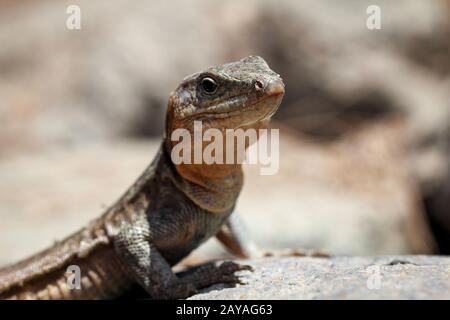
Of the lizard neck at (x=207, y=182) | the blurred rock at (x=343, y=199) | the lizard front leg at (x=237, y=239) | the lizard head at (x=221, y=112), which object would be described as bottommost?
the blurred rock at (x=343, y=199)

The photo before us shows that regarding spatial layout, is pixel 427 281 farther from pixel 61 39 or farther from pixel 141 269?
pixel 61 39

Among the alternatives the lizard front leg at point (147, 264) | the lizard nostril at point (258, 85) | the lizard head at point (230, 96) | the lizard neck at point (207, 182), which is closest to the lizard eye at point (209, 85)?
the lizard head at point (230, 96)

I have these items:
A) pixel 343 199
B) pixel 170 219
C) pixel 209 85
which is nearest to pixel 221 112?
pixel 209 85

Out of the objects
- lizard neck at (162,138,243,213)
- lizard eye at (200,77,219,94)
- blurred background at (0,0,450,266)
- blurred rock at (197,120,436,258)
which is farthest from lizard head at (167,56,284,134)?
blurred background at (0,0,450,266)

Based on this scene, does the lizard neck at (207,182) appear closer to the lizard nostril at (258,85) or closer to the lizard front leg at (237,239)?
the lizard nostril at (258,85)

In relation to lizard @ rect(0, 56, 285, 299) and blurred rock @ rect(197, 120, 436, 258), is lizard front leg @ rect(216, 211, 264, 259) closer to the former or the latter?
lizard @ rect(0, 56, 285, 299)
